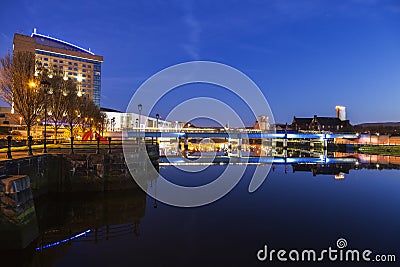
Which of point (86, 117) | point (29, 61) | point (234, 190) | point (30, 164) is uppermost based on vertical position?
point (29, 61)

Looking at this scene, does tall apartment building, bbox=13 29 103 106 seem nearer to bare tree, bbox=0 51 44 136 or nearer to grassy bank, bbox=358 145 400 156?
bare tree, bbox=0 51 44 136

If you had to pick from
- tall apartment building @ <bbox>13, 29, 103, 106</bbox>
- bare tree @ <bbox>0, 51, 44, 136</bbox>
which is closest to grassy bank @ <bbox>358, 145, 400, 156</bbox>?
bare tree @ <bbox>0, 51, 44, 136</bbox>

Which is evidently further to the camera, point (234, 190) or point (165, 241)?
point (234, 190)

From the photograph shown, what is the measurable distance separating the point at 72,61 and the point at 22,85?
16082 centimetres

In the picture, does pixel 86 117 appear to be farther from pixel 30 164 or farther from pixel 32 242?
pixel 32 242

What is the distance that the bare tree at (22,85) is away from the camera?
32000 millimetres

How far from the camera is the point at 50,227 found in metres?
15.8

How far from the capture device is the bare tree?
3200 centimetres

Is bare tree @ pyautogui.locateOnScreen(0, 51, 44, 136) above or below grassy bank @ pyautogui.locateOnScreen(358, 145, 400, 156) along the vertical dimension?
above

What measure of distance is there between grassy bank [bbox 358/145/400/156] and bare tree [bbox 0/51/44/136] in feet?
290

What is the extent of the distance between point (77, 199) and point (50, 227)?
5.39 meters

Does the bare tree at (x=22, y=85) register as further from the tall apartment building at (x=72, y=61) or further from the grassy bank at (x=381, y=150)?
the tall apartment building at (x=72, y=61)

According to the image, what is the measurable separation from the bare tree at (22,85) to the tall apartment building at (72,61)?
132527 mm

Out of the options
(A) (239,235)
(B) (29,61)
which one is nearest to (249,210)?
(A) (239,235)
